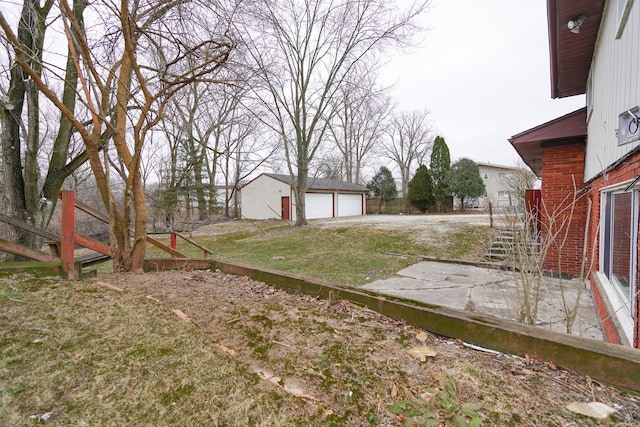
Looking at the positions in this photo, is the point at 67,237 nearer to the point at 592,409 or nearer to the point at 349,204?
the point at 592,409

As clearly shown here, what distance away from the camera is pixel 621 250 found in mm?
3102

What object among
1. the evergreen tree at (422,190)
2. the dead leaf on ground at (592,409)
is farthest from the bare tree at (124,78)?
the evergreen tree at (422,190)

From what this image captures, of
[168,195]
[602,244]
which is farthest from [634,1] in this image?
[168,195]

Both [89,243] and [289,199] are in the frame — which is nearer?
[89,243]

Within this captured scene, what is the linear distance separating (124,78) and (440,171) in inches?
982

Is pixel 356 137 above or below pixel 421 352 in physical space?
above

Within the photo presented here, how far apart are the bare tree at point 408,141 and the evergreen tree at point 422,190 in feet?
21.4

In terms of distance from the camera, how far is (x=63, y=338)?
4.87 ft

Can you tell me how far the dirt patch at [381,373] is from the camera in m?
1.06

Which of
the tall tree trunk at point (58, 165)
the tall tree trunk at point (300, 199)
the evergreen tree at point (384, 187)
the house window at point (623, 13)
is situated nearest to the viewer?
the house window at point (623, 13)

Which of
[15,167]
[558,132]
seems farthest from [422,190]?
[15,167]

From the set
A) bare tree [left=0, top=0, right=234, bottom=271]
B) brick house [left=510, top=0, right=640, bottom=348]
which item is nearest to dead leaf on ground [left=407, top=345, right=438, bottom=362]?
brick house [left=510, top=0, right=640, bottom=348]

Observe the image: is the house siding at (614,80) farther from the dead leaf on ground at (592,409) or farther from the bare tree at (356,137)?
the bare tree at (356,137)

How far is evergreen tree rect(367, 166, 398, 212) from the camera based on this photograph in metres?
27.8
